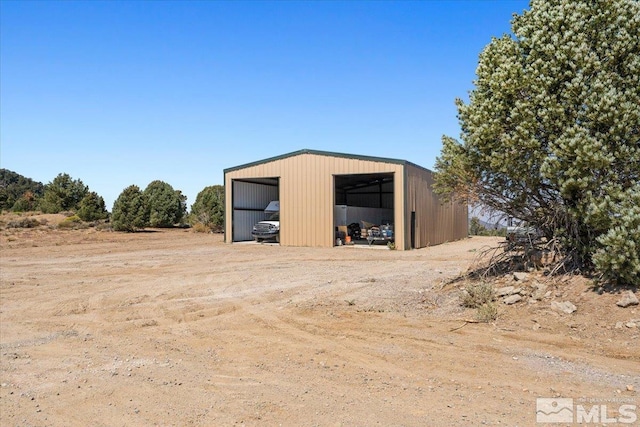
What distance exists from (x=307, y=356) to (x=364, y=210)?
23.8m

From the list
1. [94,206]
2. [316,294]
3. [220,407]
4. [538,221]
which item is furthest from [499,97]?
[94,206]

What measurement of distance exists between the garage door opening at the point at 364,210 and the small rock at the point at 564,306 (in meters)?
17.7

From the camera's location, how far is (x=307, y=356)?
20.2 feet

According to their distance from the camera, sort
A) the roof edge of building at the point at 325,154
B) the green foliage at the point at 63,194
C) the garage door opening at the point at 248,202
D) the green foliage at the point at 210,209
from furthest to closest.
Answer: the green foliage at the point at 63,194 < the green foliage at the point at 210,209 < the garage door opening at the point at 248,202 < the roof edge of building at the point at 325,154

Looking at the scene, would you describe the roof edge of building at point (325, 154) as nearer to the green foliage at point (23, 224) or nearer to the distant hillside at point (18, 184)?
the green foliage at point (23, 224)

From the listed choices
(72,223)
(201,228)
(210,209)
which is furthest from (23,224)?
(210,209)

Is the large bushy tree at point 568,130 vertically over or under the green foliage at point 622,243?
over

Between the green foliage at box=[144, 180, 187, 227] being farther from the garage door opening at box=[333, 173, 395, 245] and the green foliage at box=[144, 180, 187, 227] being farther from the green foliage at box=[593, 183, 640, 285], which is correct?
the green foliage at box=[593, 183, 640, 285]

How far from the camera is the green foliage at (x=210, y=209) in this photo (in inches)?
1622

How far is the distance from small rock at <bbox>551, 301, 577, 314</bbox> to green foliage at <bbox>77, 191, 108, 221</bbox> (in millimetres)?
41610
